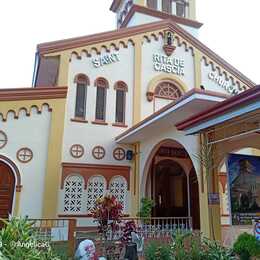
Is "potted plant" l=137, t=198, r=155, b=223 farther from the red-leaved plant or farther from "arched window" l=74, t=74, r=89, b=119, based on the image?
"arched window" l=74, t=74, r=89, b=119

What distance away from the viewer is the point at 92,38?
11.6m

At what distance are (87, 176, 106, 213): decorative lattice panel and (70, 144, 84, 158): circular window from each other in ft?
3.03

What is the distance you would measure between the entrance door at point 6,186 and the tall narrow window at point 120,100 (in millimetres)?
4165

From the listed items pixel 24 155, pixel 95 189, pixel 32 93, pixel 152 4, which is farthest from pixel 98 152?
pixel 152 4

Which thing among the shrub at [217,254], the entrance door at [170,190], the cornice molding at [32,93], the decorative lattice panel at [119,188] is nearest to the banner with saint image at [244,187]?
the shrub at [217,254]

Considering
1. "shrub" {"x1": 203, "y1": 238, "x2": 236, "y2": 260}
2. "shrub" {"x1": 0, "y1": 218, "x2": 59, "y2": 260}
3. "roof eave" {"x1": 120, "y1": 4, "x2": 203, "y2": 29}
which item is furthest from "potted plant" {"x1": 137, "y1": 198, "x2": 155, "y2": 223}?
"roof eave" {"x1": 120, "y1": 4, "x2": 203, "y2": 29}

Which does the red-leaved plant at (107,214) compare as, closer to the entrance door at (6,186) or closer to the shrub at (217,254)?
the shrub at (217,254)

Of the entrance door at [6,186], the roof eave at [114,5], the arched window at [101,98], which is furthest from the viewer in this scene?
the roof eave at [114,5]

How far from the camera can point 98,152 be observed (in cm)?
1083

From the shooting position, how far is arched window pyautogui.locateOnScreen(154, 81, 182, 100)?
12336 mm

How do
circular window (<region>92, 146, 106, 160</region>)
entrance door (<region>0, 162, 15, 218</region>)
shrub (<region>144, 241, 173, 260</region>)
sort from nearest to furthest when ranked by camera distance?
shrub (<region>144, 241, 173, 260</region>) → entrance door (<region>0, 162, 15, 218</region>) → circular window (<region>92, 146, 106, 160</region>)

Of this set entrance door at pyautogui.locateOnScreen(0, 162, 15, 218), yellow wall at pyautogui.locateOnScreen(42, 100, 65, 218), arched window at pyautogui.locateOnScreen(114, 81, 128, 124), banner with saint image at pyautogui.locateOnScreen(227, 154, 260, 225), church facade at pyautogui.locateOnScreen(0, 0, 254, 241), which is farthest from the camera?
arched window at pyautogui.locateOnScreen(114, 81, 128, 124)

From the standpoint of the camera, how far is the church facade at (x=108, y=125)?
9.45 m

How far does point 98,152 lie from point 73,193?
1632 millimetres
